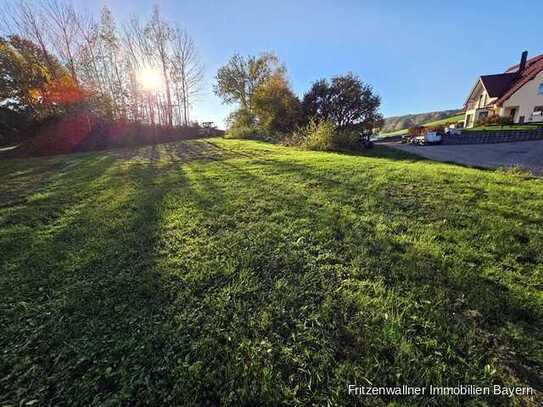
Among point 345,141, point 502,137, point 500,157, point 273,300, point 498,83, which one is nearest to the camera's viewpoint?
point 273,300

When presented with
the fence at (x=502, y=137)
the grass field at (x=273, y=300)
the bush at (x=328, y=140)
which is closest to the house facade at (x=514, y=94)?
the fence at (x=502, y=137)

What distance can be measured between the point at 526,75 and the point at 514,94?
3.30 meters

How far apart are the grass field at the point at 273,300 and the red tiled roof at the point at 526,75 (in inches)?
1088

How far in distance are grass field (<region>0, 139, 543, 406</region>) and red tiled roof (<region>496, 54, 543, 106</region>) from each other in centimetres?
2763

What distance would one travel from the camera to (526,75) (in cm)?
2256

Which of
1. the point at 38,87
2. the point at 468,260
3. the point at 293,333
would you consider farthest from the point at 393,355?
the point at 38,87

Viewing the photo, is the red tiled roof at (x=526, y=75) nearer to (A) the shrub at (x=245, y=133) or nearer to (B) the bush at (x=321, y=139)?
(B) the bush at (x=321, y=139)

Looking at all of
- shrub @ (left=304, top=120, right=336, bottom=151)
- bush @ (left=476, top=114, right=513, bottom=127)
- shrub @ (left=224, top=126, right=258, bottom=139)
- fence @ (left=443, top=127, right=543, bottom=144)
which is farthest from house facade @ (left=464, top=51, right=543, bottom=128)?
shrub @ (left=224, top=126, right=258, bottom=139)

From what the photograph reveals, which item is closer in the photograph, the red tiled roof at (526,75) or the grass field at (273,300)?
the grass field at (273,300)

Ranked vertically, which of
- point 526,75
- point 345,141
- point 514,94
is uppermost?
point 526,75

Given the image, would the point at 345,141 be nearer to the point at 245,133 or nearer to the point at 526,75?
the point at 245,133

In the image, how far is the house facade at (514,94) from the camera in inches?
821

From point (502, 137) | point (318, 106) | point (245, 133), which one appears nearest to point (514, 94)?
point (502, 137)

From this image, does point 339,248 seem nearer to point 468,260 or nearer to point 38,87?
point 468,260
